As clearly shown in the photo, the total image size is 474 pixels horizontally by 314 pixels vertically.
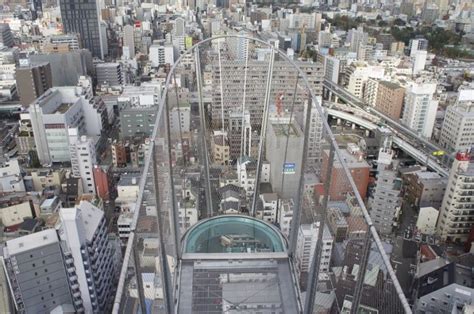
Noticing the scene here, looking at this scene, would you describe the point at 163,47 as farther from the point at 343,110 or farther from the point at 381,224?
the point at 381,224

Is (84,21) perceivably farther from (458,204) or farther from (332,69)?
(458,204)

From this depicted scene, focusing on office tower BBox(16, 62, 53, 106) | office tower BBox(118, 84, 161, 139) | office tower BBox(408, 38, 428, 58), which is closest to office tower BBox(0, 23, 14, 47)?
office tower BBox(16, 62, 53, 106)

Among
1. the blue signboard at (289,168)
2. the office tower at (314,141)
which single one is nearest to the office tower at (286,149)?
the blue signboard at (289,168)

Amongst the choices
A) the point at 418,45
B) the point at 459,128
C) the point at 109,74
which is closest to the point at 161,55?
the point at 109,74

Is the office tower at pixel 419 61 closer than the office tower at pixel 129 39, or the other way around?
the office tower at pixel 419 61

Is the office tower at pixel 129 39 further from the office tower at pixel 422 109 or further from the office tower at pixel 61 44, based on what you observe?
the office tower at pixel 422 109

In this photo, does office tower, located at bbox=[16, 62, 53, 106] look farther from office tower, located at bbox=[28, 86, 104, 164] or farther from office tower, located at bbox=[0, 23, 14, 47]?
office tower, located at bbox=[0, 23, 14, 47]
